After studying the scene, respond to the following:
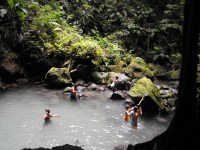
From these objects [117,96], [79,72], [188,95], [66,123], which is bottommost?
[66,123]

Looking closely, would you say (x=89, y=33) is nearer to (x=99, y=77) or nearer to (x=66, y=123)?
(x=99, y=77)

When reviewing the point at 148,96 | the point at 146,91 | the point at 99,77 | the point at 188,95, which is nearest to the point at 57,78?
the point at 99,77

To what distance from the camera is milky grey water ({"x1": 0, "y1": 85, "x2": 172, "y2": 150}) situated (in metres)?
11.3

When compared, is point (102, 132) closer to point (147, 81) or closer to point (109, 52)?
point (147, 81)

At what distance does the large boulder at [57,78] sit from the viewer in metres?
18.6

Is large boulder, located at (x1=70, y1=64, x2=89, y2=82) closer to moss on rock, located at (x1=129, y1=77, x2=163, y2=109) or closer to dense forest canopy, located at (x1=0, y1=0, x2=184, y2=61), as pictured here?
moss on rock, located at (x1=129, y1=77, x2=163, y2=109)

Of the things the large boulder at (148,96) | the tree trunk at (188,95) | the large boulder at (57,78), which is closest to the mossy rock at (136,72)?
the large boulder at (57,78)

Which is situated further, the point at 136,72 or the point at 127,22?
the point at 127,22

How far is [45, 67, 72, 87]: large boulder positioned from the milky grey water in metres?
1.12

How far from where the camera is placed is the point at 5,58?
19219 millimetres

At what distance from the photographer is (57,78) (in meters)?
18.7

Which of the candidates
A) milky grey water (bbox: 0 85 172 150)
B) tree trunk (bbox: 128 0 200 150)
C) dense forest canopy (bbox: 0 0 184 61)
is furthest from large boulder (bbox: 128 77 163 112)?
tree trunk (bbox: 128 0 200 150)

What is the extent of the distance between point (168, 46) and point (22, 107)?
759 inches

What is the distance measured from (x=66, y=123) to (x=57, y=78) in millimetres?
6008
